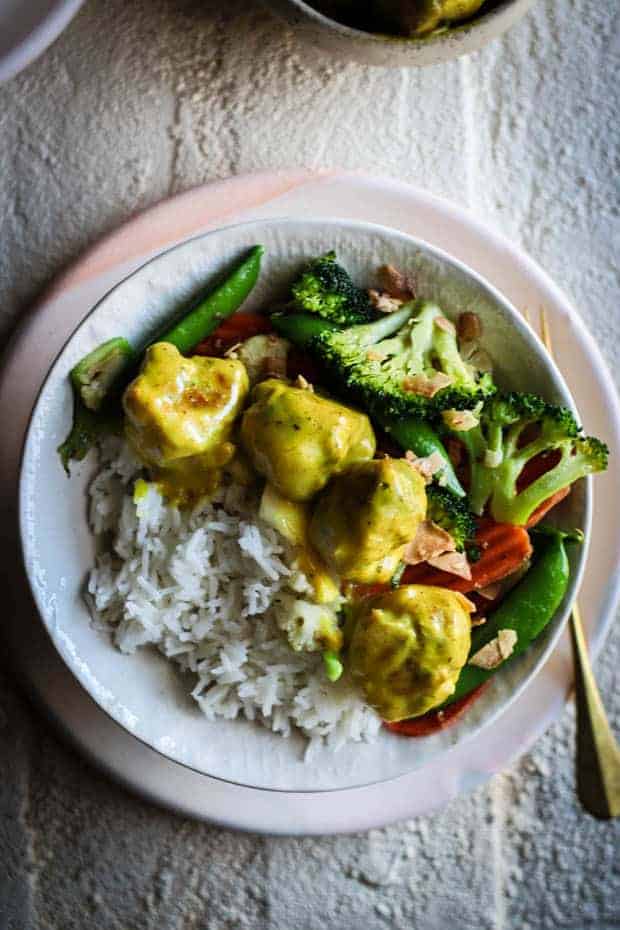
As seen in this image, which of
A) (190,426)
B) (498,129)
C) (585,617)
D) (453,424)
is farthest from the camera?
(498,129)

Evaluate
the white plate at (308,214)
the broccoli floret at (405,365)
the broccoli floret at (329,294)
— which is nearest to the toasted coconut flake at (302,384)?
the broccoli floret at (405,365)

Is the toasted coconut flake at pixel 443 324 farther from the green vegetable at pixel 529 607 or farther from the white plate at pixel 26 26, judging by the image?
the white plate at pixel 26 26

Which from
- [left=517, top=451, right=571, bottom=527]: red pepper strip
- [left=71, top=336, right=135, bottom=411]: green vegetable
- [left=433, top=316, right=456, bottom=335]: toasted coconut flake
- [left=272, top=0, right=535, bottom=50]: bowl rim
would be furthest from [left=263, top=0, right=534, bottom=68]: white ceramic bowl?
[left=517, top=451, right=571, bottom=527]: red pepper strip

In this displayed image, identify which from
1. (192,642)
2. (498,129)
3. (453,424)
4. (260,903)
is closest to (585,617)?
(453,424)

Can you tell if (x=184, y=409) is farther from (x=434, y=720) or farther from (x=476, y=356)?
(x=434, y=720)

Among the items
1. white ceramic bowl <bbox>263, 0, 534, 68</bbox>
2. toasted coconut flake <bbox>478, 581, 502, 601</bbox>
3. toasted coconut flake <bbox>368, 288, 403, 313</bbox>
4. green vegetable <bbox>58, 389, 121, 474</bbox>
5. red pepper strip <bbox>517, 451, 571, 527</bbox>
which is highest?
white ceramic bowl <bbox>263, 0, 534, 68</bbox>

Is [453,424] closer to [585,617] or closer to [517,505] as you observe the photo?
[517,505]

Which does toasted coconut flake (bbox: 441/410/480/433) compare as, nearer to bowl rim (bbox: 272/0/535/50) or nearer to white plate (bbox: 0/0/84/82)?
bowl rim (bbox: 272/0/535/50)
